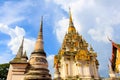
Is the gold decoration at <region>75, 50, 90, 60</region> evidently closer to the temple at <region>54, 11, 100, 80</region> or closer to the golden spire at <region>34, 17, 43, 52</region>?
the temple at <region>54, 11, 100, 80</region>

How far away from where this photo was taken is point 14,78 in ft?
66.9

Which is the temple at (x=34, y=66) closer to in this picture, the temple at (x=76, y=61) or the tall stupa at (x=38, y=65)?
the tall stupa at (x=38, y=65)

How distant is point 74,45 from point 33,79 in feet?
98.8

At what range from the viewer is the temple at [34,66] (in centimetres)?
1702

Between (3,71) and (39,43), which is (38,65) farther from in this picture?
(3,71)

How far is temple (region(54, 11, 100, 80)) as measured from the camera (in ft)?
141

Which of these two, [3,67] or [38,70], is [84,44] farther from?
[38,70]

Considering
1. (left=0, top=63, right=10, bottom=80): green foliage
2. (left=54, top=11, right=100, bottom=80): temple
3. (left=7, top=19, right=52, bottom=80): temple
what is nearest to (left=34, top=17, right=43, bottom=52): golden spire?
(left=7, top=19, right=52, bottom=80): temple

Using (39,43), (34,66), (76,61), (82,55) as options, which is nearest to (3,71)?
(76,61)

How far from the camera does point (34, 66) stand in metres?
17.6

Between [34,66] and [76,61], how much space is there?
2717 cm

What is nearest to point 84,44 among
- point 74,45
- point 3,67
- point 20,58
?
point 74,45

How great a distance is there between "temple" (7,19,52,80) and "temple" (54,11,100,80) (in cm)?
2183

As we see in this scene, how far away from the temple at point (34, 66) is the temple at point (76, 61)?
71.6ft
